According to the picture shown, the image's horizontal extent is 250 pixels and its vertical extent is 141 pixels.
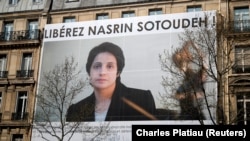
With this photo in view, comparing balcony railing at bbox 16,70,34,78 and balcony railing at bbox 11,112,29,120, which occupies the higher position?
balcony railing at bbox 16,70,34,78

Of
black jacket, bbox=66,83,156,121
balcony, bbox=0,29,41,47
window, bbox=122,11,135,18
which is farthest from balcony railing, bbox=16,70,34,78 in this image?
window, bbox=122,11,135,18

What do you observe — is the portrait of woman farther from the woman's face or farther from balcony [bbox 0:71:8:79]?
balcony [bbox 0:71:8:79]

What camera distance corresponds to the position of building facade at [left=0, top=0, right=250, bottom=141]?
89.5 feet

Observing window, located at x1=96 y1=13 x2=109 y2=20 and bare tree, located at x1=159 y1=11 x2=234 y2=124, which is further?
window, located at x1=96 y1=13 x2=109 y2=20

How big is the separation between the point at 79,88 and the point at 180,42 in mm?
7977

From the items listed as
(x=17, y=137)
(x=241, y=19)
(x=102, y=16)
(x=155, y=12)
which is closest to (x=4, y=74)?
(x=17, y=137)

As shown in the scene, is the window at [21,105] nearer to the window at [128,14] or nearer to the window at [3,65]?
the window at [3,65]

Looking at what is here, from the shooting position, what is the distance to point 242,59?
1074 inches

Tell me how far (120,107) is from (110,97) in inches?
43.2

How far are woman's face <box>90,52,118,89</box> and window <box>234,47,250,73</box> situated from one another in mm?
8610

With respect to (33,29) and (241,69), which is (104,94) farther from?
(241,69)

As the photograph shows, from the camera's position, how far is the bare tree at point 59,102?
2805 cm

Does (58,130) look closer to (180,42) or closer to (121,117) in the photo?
(121,117)

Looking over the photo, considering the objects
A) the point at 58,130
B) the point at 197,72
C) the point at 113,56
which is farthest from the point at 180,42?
the point at 58,130
